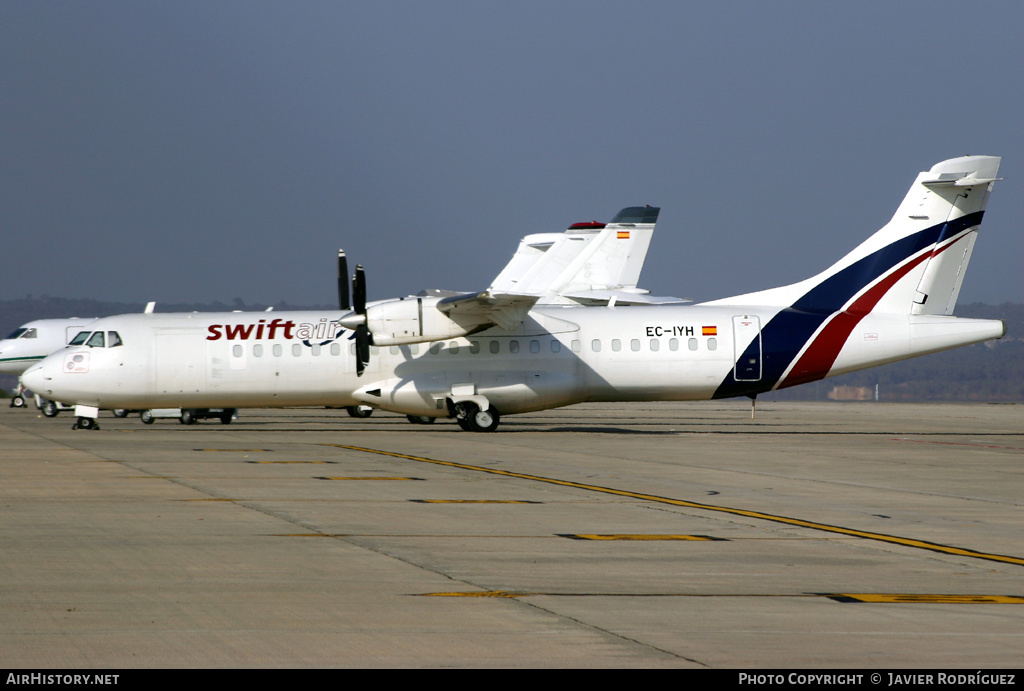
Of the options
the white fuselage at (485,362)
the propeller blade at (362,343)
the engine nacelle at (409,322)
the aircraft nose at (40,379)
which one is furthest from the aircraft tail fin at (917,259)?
the aircraft nose at (40,379)

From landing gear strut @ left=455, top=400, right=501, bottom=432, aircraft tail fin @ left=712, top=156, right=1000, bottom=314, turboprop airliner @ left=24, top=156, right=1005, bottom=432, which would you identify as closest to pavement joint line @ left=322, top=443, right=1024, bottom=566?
landing gear strut @ left=455, top=400, right=501, bottom=432

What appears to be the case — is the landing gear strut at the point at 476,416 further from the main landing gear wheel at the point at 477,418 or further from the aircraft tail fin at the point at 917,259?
the aircraft tail fin at the point at 917,259

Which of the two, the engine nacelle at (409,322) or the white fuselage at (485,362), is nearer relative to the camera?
the engine nacelle at (409,322)

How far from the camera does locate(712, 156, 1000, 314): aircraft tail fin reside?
31812mm

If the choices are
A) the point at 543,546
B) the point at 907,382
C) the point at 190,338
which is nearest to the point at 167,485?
the point at 543,546

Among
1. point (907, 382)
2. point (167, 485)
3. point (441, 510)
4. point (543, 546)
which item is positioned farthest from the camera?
point (907, 382)

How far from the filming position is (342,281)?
31.7 m

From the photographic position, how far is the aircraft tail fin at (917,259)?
31.8 m

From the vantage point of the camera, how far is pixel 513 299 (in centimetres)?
2962

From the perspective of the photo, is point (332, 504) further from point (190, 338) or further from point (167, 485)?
point (190, 338)

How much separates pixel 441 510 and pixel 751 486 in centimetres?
578

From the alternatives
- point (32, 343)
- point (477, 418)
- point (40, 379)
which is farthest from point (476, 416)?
point (32, 343)

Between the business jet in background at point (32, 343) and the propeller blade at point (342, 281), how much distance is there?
19.5 metres

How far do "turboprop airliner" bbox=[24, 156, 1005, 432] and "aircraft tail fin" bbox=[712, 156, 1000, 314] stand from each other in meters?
0.03
